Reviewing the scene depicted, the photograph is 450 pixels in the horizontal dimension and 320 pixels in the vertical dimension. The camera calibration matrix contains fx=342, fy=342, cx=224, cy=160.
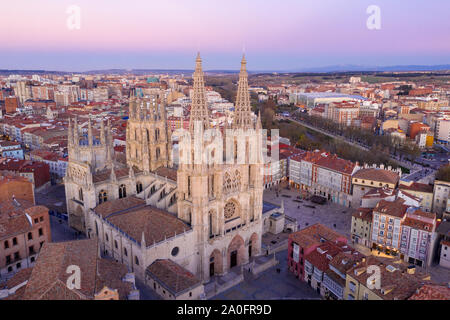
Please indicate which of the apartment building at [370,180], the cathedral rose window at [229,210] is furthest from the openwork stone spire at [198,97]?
the apartment building at [370,180]

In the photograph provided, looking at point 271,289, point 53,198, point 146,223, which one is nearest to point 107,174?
point 146,223

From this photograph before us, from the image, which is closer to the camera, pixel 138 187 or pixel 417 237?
pixel 417 237

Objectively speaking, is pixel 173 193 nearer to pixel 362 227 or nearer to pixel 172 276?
pixel 172 276

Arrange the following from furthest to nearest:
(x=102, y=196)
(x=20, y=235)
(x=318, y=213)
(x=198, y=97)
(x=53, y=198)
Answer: (x=53, y=198) → (x=318, y=213) → (x=102, y=196) → (x=20, y=235) → (x=198, y=97)

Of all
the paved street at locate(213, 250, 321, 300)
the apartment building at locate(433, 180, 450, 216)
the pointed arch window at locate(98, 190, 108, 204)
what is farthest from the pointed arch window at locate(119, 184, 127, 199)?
the apartment building at locate(433, 180, 450, 216)

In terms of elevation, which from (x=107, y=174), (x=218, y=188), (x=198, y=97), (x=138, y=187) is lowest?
(x=138, y=187)
